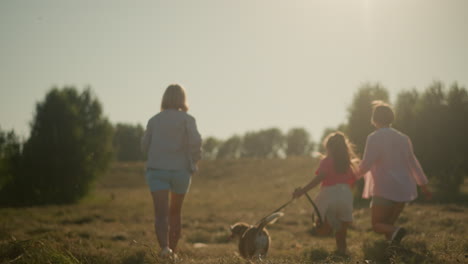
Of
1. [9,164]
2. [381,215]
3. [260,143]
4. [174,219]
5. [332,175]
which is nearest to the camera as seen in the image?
[174,219]

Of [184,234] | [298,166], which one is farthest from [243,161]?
[184,234]

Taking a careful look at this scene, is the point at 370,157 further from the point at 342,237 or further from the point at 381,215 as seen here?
the point at 342,237

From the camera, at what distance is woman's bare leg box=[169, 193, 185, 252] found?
248 inches

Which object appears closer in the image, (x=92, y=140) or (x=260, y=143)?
(x=92, y=140)

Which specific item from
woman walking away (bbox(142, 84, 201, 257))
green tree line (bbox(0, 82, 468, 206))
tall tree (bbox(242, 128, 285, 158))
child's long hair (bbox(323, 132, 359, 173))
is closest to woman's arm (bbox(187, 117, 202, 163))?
woman walking away (bbox(142, 84, 201, 257))

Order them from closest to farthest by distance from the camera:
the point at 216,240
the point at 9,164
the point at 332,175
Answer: the point at 332,175 → the point at 216,240 → the point at 9,164

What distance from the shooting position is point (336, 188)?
682 cm

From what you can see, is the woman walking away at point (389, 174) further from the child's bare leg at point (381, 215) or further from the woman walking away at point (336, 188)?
the woman walking away at point (336, 188)

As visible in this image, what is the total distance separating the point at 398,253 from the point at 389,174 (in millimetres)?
1359

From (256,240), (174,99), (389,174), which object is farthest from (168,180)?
(389,174)

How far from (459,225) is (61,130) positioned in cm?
2312

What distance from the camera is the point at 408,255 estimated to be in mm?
5730

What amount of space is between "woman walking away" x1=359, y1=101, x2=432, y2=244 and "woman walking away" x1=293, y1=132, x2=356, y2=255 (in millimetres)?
299

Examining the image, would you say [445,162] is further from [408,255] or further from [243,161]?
[243,161]
